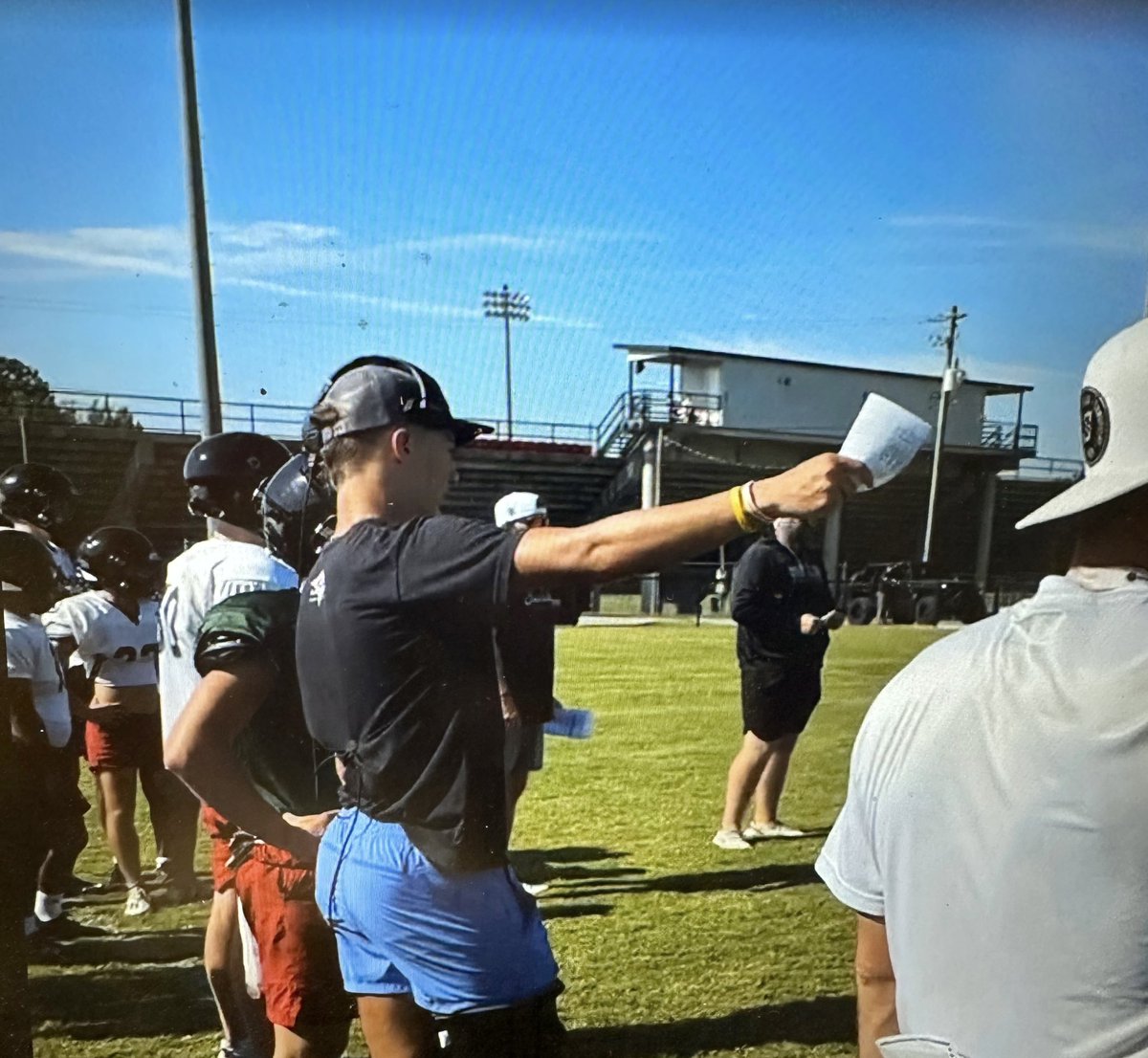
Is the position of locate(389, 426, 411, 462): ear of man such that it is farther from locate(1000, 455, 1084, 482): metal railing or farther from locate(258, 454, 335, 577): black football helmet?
locate(1000, 455, 1084, 482): metal railing

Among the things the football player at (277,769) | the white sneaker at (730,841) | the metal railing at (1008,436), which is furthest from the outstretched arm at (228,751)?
the metal railing at (1008,436)

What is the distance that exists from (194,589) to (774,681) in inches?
45.4

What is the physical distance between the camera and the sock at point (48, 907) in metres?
2.27

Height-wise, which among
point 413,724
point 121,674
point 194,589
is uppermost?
point 194,589

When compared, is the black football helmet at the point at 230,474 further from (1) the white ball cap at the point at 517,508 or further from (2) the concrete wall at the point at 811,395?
(2) the concrete wall at the point at 811,395

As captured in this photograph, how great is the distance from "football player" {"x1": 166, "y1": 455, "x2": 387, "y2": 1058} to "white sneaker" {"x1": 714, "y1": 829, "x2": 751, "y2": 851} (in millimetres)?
695

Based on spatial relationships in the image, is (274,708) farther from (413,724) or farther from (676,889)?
(676,889)

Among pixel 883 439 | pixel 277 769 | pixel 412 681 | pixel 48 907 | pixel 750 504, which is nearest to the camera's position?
pixel 750 504

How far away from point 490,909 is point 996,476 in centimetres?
126

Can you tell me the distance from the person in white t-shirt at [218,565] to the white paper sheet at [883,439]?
1002mm

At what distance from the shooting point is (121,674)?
214cm

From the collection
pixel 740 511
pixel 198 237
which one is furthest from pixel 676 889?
pixel 198 237

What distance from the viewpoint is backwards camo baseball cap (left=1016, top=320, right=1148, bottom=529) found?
1.06 metres

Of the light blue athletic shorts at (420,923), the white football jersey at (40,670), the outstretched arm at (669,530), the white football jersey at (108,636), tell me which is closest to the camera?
the outstretched arm at (669,530)
